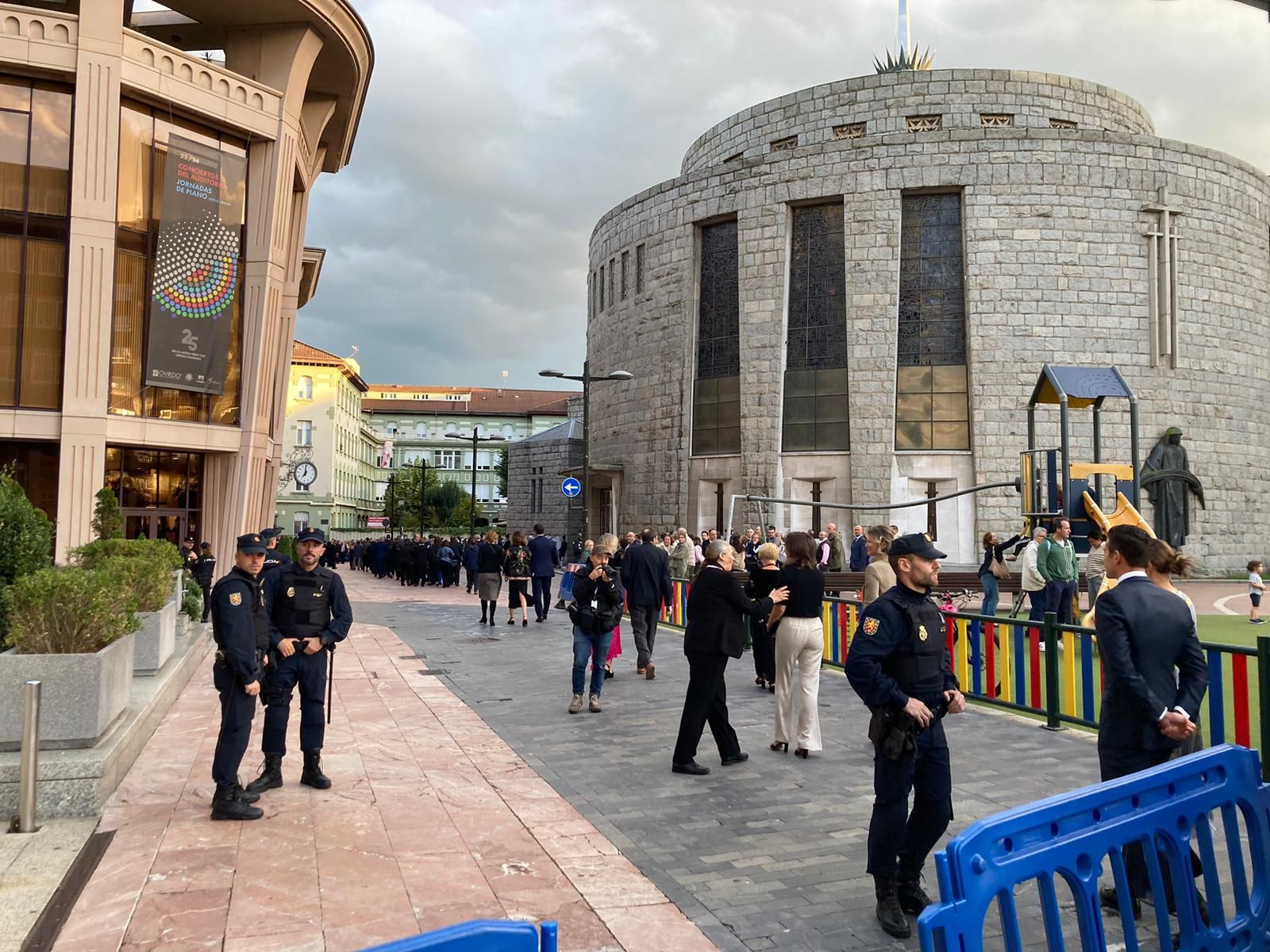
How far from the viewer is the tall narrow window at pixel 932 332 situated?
102ft

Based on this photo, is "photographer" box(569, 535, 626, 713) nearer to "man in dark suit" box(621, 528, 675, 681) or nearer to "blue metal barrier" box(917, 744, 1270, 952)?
"man in dark suit" box(621, 528, 675, 681)

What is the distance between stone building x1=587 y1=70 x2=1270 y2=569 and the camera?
30.4m

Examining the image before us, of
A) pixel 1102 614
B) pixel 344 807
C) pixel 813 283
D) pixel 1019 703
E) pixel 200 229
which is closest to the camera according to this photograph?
pixel 1102 614

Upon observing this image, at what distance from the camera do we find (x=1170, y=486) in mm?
29641

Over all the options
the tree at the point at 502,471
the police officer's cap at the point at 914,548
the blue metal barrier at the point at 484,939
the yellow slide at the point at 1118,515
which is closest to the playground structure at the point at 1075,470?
the yellow slide at the point at 1118,515

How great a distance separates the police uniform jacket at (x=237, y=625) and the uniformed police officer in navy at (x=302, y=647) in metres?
0.29

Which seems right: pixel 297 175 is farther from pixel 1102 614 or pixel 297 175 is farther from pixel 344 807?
pixel 1102 614

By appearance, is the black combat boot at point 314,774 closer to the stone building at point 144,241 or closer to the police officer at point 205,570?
the police officer at point 205,570

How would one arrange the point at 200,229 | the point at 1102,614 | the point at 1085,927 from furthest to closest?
the point at 200,229, the point at 1102,614, the point at 1085,927

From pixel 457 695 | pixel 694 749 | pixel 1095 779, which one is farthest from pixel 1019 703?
pixel 457 695

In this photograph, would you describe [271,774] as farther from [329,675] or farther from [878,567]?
[878,567]

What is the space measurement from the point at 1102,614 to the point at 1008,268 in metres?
28.8

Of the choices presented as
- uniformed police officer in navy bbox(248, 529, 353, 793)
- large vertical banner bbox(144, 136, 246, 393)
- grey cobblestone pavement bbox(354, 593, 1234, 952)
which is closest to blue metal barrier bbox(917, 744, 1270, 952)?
grey cobblestone pavement bbox(354, 593, 1234, 952)

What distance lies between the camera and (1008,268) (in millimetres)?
30391
